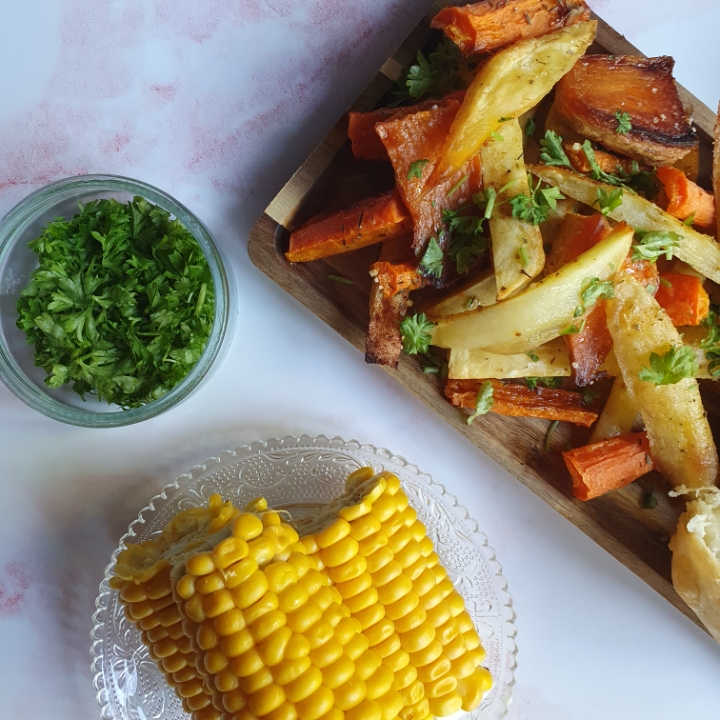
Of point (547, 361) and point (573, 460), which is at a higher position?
point (547, 361)

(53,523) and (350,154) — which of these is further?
(53,523)

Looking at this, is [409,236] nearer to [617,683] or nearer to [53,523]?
[53,523]

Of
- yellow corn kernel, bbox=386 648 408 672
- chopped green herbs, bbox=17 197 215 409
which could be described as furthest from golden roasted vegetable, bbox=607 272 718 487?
chopped green herbs, bbox=17 197 215 409

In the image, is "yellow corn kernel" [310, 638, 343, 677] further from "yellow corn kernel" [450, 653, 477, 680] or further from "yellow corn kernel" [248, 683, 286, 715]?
"yellow corn kernel" [450, 653, 477, 680]

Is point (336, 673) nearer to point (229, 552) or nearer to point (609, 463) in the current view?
point (229, 552)

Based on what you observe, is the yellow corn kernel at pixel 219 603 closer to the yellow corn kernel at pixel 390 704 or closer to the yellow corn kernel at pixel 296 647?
the yellow corn kernel at pixel 296 647

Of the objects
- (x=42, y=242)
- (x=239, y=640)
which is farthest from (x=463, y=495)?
(x=42, y=242)

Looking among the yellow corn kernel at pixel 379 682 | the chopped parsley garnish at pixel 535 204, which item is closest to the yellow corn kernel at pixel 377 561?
the yellow corn kernel at pixel 379 682

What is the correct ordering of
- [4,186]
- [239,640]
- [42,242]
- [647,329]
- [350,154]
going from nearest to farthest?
[239,640] < [647,329] < [42,242] < [350,154] < [4,186]
